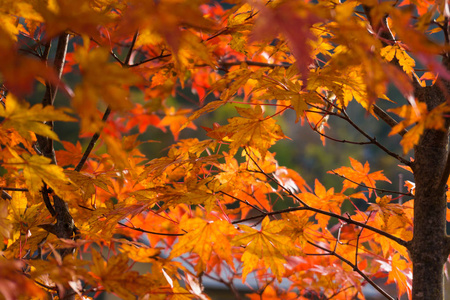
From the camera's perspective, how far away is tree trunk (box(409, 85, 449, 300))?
0.62 m

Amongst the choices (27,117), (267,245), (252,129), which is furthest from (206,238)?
(27,117)

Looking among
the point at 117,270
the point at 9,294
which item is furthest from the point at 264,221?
the point at 9,294

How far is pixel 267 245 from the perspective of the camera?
0.62 meters

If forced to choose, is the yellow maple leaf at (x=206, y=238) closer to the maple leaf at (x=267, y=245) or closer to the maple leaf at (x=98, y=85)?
the maple leaf at (x=267, y=245)

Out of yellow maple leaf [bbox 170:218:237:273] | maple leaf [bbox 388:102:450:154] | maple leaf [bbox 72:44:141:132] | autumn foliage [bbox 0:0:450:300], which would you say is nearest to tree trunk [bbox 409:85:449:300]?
autumn foliage [bbox 0:0:450:300]

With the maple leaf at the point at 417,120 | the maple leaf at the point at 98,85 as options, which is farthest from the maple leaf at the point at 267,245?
the maple leaf at the point at 98,85

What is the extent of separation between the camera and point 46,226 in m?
0.70

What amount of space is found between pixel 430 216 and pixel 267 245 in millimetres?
294

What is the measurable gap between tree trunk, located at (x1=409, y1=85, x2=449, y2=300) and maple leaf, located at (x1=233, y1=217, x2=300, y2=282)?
22cm

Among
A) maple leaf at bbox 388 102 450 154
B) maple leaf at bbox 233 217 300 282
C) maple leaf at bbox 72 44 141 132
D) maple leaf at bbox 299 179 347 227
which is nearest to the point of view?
maple leaf at bbox 72 44 141 132

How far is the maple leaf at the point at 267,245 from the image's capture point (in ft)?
1.99

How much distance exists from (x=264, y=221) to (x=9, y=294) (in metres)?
0.40

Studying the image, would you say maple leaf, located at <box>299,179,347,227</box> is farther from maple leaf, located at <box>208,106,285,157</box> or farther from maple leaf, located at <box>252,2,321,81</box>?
maple leaf, located at <box>252,2,321,81</box>

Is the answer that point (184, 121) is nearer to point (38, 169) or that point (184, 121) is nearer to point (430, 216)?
point (38, 169)
